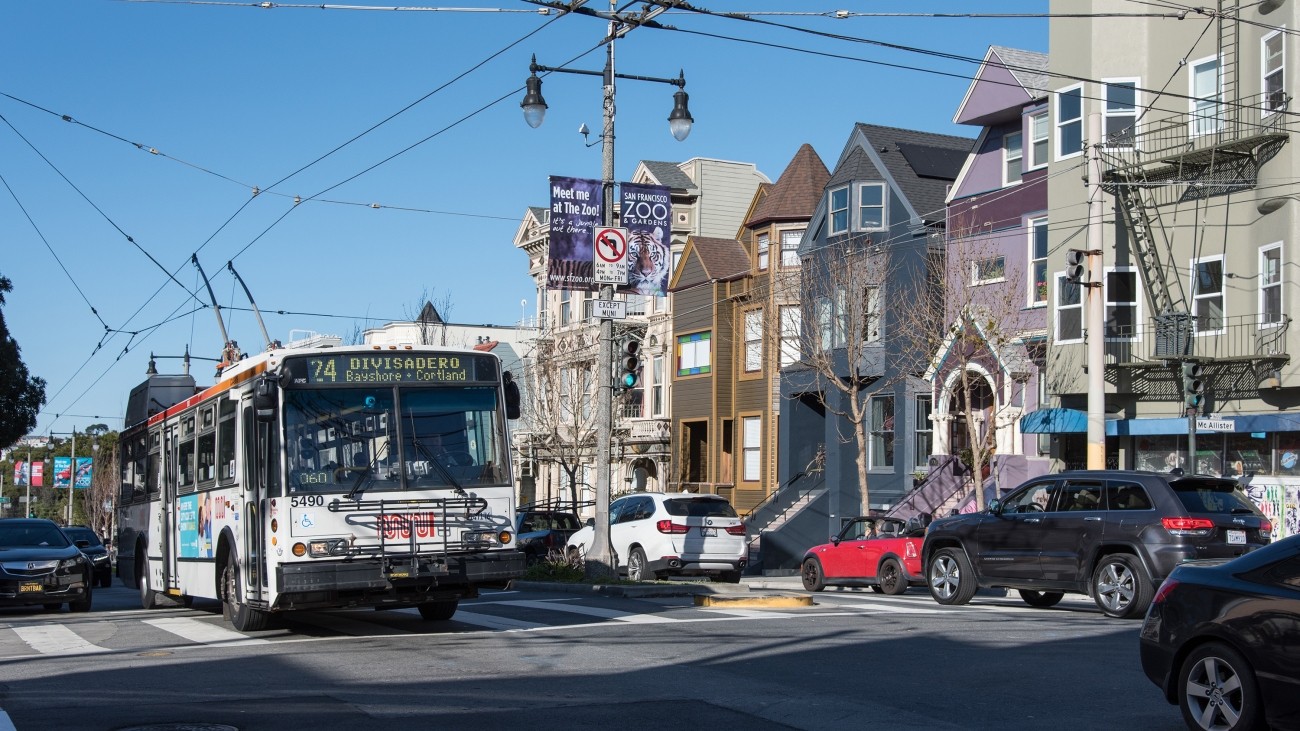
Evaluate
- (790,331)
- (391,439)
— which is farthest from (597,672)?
(790,331)

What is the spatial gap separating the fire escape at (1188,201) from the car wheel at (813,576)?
7.44 m

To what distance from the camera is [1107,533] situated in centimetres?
1639

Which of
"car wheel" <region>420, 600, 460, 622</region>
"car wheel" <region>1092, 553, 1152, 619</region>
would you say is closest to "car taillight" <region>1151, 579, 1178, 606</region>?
"car wheel" <region>1092, 553, 1152, 619</region>

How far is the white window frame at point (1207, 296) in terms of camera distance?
1019 inches

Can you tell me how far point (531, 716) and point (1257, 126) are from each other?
19998 mm

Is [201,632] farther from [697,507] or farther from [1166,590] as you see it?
[1166,590]

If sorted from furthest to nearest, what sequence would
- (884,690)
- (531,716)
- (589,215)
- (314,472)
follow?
(589,215)
(314,472)
(884,690)
(531,716)

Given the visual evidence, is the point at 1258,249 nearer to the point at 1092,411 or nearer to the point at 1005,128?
the point at 1092,411

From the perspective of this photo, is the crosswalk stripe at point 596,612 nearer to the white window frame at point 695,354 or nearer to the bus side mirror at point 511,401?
the bus side mirror at point 511,401

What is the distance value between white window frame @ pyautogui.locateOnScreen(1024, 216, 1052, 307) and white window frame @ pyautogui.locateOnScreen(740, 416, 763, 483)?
Answer: 12433 millimetres

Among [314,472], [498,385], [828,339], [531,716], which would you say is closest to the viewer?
[531,716]

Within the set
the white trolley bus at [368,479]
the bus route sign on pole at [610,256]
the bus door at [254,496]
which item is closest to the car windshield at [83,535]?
the bus route sign on pole at [610,256]

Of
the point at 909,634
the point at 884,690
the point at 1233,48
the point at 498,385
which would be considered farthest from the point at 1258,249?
the point at 884,690

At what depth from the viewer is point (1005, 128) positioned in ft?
110
